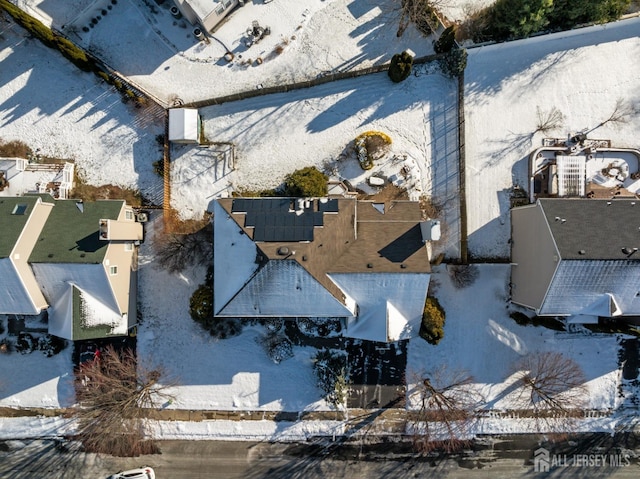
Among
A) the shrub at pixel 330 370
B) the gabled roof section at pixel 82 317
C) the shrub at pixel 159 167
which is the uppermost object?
the shrub at pixel 159 167

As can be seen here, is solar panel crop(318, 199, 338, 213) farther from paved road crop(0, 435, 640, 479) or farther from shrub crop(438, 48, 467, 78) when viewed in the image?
paved road crop(0, 435, 640, 479)

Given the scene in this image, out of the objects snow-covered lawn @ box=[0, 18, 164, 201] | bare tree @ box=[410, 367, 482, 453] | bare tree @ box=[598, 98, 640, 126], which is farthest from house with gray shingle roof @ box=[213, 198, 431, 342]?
bare tree @ box=[598, 98, 640, 126]

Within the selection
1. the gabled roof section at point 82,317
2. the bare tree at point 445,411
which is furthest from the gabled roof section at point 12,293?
the bare tree at point 445,411

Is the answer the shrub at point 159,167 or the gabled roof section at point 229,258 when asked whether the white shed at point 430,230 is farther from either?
the shrub at point 159,167

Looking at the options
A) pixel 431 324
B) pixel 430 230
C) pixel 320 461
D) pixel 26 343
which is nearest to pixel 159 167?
pixel 26 343

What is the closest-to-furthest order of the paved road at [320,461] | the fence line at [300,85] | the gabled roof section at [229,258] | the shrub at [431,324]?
the gabled roof section at [229,258]
the shrub at [431,324]
the fence line at [300,85]
the paved road at [320,461]

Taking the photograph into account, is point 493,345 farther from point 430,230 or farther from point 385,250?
point 385,250
